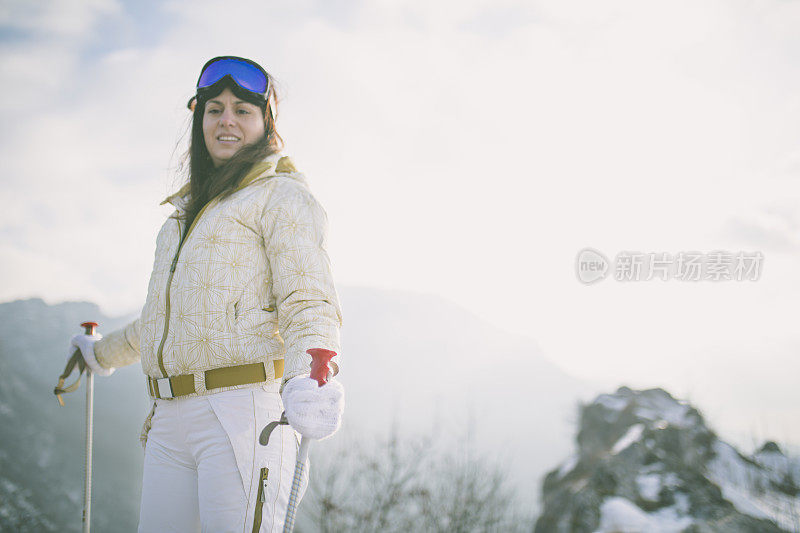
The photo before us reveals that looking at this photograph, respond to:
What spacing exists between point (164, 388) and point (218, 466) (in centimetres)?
30

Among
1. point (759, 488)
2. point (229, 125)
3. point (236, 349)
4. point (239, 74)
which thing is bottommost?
point (759, 488)

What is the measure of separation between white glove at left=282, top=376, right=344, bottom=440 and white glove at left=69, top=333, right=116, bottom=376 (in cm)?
140

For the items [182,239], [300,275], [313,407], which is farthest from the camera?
[182,239]

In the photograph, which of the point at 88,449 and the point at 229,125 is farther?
the point at 88,449

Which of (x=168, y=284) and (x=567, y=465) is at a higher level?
(x=168, y=284)

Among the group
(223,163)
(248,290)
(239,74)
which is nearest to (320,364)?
(248,290)

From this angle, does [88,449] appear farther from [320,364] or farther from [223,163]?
[320,364]

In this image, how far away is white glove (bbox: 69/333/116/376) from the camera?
2.30 metres

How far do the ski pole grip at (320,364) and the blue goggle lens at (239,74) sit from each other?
1.06 m

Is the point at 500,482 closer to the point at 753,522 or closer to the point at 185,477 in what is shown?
the point at 753,522

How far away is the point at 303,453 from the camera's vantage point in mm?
1435

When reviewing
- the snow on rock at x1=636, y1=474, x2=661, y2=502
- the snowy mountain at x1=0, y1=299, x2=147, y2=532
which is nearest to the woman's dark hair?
the snow on rock at x1=636, y1=474, x2=661, y2=502

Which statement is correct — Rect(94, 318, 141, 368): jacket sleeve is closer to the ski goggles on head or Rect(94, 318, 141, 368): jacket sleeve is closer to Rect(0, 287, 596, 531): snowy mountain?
the ski goggles on head

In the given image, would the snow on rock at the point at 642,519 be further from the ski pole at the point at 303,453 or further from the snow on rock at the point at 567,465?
the snow on rock at the point at 567,465
